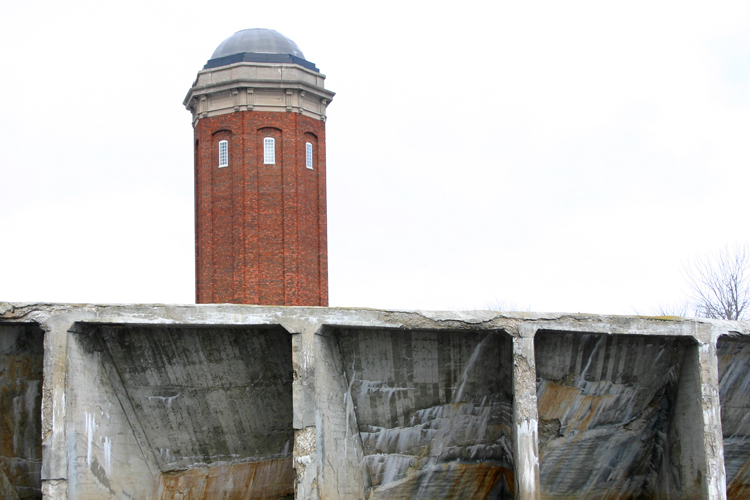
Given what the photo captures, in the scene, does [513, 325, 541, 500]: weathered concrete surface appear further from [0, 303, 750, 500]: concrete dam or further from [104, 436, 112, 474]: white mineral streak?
[104, 436, 112, 474]: white mineral streak

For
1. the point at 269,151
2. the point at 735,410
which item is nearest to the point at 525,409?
the point at 735,410

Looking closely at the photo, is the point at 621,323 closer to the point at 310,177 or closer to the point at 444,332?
the point at 444,332

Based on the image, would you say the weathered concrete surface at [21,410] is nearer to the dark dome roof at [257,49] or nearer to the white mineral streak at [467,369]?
the white mineral streak at [467,369]

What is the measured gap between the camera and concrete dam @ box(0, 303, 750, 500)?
447 inches

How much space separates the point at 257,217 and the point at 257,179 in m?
1.18

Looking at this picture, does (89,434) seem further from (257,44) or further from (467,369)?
(257,44)

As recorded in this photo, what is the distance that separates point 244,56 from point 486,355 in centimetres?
1717

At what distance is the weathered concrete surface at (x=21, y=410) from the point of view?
11.8 meters

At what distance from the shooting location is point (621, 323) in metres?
12.1

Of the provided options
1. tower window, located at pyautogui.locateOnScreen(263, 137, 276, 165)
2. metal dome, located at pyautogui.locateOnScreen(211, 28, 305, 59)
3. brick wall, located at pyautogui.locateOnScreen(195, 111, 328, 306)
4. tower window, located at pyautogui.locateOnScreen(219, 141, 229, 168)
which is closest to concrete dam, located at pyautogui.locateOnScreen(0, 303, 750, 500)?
brick wall, located at pyautogui.locateOnScreen(195, 111, 328, 306)

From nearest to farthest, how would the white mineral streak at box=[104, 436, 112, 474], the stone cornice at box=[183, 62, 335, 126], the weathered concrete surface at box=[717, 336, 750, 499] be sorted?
the white mineral streak at box=[104, 436, 112, 474] < the weathered concrete surface at box=[717, 336, 750, 499] < the stone cornice at box=[183, 62, 335, 126]

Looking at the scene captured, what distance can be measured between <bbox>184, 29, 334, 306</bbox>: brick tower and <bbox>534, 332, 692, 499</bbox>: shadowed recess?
45.8 ft

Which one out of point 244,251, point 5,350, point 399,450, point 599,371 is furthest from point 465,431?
point 244,251

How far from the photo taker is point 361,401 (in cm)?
1238
